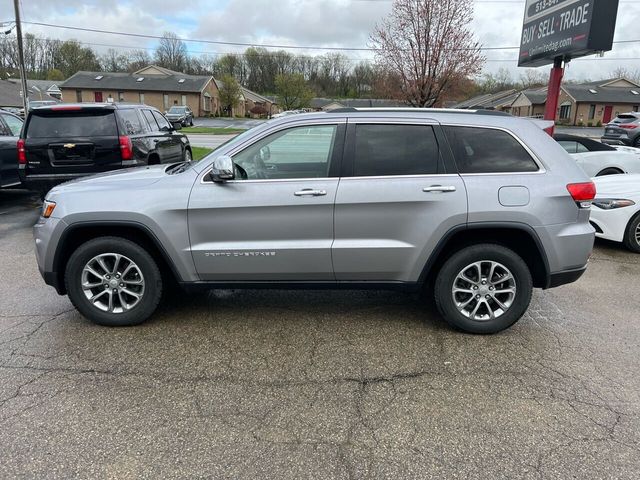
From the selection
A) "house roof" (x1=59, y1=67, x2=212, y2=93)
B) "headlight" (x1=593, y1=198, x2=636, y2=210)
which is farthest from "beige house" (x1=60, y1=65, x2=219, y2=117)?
"headlight" (x1=593, y1=198, x2=636, y2=210)

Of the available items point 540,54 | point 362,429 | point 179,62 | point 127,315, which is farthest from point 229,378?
point 179,62

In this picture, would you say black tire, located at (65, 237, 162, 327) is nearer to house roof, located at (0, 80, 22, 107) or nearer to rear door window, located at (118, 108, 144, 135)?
rear door window, located at (118, 108, 144, 135)

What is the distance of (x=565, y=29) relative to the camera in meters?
11.1

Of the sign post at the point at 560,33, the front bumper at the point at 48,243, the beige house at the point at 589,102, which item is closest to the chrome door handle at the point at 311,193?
the front bumper at the point at 48,243

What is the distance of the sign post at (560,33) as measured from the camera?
1026 centimetres

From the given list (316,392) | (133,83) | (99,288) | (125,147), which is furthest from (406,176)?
(133,83)

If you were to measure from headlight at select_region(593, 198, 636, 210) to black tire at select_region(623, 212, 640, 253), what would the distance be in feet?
0.68

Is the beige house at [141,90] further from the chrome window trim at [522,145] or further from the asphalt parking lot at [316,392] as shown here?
the chrome window trim at [522,145]

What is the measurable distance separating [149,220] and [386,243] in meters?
1.88

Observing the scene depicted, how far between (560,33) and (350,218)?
Result: 33.8 feet

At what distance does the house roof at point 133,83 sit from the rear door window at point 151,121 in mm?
60710

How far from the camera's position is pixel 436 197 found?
377cm

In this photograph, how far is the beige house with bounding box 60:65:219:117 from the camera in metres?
66.6

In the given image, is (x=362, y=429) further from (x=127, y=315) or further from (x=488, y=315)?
(x=127, y=315)
